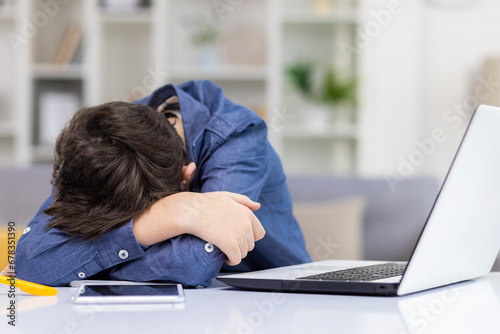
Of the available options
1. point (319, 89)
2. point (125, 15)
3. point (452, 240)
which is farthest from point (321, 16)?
point (452, 240)

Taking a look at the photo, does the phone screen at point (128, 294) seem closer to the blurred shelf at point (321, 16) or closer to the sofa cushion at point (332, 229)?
the sofa cushion at point (332, 229)

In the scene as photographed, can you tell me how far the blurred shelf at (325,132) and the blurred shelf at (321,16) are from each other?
1.98 feet

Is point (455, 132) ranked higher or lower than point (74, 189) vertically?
lower

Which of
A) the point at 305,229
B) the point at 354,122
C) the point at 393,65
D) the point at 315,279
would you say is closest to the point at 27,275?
the point at 315,279

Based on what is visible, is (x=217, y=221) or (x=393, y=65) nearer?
(x=217, y=221)

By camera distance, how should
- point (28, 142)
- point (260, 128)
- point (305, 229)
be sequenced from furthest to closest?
point (28, 142) < point (305, 229) < point (260, 128)

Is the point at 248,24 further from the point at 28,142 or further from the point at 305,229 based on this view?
the point at 305,229

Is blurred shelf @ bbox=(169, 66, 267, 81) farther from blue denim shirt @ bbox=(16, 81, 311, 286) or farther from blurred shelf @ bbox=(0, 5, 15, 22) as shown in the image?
blue denim shirt @ bbox=(16, 81, 311, 286)

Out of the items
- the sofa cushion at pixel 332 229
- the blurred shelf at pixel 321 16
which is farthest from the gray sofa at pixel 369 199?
the blurred shelf at pixel 321 16

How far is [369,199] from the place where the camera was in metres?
2.25

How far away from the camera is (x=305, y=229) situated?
2.00 meters

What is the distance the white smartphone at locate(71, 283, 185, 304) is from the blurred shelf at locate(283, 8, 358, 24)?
2.86 meters

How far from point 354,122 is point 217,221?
2.75m

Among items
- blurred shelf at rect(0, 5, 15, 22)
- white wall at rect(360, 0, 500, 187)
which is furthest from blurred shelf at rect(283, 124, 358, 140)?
blurred shelf at rect(0, 5, 15, 22)
